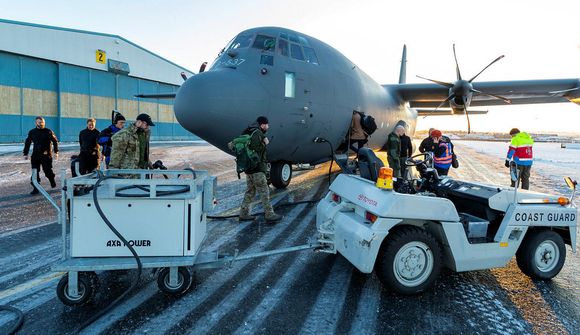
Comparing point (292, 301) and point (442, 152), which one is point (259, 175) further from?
point (442, 152)

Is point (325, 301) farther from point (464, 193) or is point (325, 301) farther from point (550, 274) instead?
point (550, 274)

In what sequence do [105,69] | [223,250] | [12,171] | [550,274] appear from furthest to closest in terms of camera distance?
[105,69] → [12,171] → [223,250] → [550,274]

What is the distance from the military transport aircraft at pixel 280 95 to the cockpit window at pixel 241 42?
30 millimetres

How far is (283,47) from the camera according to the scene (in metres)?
8.04

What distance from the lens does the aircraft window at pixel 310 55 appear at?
8520mm

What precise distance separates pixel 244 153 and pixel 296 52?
341 cm

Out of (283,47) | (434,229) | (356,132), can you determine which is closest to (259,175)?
(283,47)

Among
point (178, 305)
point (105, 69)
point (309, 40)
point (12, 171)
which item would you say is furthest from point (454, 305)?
point (105, 69)

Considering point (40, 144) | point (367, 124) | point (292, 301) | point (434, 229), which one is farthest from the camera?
point (367, 124)

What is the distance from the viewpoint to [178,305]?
3395 mm

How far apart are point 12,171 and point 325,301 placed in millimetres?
14458

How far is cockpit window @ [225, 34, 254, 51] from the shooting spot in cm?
797

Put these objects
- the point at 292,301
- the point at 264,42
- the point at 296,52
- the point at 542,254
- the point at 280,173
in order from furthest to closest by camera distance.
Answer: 1. the point at 280,173
2. the point at 296,52
3. the point at 264,42
4. the point at 542,254
5. the point at 292,301

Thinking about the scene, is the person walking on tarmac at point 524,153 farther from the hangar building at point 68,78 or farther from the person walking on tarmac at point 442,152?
the hangar building at point 68,78
